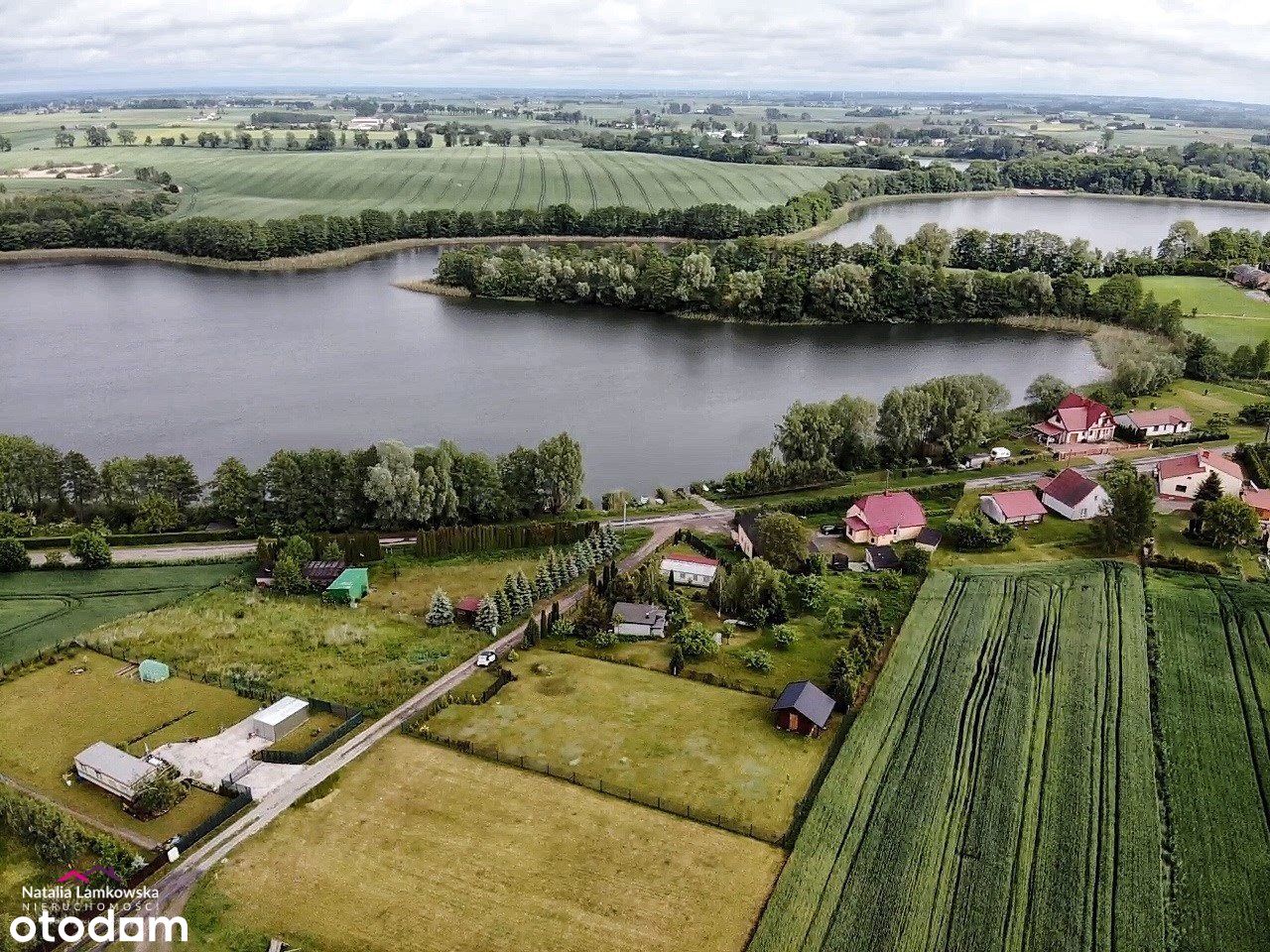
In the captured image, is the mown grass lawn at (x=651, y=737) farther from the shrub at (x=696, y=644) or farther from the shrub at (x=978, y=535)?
the shrub at (x=978, y=535)

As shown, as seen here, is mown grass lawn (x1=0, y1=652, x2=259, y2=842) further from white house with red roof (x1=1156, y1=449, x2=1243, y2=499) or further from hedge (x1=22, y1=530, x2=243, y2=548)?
white house with red roof (x1=1156, y1=449, x2=1243, y2=499)

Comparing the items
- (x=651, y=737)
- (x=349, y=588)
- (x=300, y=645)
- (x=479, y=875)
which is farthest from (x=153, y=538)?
(x=479, y=875)

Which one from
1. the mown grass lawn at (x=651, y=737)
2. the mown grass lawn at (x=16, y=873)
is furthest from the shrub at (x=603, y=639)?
the mown grass lawn at (x=16, y=873)

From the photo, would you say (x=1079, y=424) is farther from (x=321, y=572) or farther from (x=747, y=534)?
(x=321, y=572)

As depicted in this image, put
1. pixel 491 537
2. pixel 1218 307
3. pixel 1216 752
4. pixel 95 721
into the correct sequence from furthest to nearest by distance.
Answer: pixel 1218 307 → pixel 491 537 → pixel 95 721 → pixel 1216 752

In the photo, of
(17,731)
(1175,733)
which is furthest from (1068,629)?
(17,731)

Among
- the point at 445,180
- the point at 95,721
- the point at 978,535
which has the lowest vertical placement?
the point at 95,721

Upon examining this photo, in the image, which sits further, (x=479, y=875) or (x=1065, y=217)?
(x=1065, y=217)

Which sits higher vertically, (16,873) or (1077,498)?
(1077,498)
